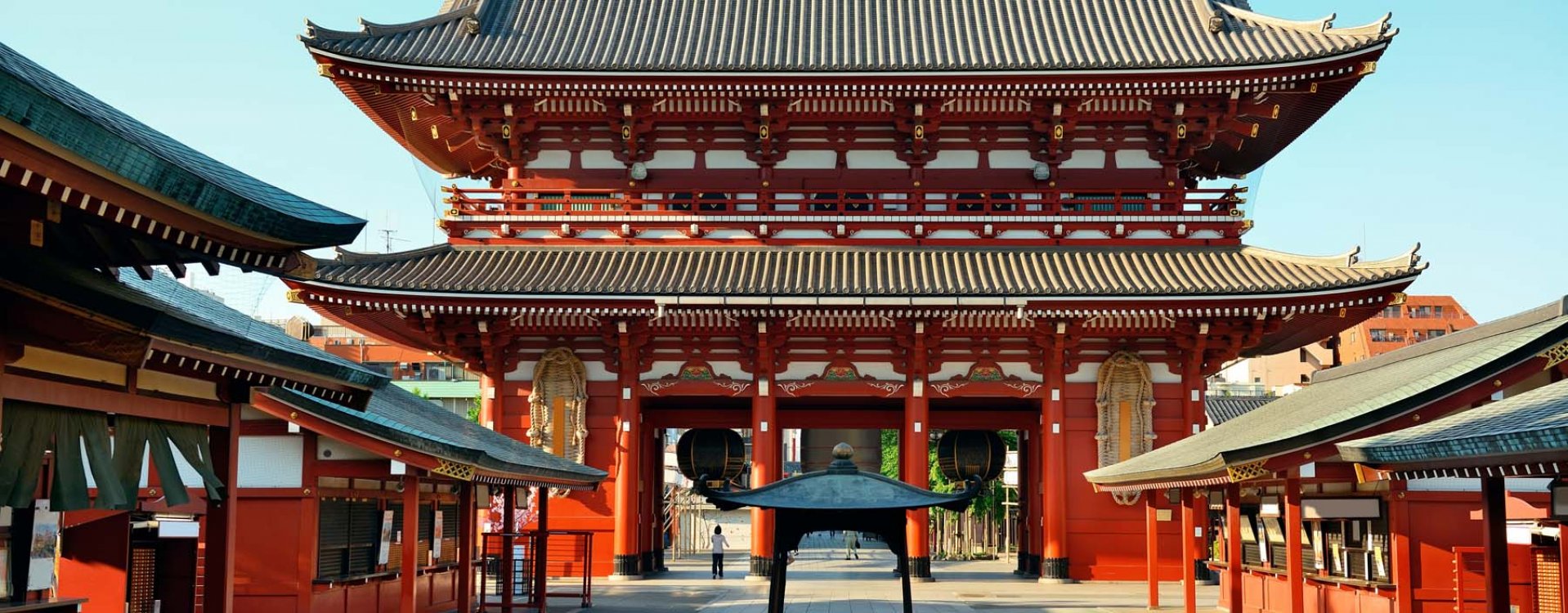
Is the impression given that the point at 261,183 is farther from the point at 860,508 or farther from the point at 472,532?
the point at 472,532

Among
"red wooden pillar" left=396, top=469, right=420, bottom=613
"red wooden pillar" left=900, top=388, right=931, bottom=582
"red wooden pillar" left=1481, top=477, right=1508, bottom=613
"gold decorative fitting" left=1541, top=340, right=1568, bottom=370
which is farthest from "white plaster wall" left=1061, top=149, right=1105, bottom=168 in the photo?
"red wooden pillar" left=1481, top=477, right=1508, bottom=613

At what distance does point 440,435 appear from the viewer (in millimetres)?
18516

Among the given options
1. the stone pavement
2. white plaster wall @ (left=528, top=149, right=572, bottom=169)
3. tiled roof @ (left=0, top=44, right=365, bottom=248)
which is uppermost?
white plaster wall @ (left=528, top=149, right=572, bottom=169)

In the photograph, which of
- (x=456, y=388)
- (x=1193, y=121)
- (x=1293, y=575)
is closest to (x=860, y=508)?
(x=1293, y=575)

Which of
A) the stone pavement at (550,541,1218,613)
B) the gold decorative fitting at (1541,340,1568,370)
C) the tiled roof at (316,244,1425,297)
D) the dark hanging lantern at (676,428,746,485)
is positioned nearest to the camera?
the gold decorative fitting at (1541,340,1568,370)

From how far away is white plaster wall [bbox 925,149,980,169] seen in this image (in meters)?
30.1

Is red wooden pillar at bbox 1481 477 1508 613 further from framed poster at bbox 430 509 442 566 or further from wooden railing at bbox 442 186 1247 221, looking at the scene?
wooden railing at bbox 442 186 1247 221

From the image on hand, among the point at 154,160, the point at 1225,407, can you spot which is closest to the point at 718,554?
the point at 154,160

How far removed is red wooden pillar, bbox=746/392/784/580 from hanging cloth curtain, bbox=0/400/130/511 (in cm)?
1834

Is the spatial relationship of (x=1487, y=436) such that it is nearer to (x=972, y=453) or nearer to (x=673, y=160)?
(x=972, y=453)

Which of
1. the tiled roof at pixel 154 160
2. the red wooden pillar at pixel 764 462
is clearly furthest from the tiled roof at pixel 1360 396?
the tiled roof at pixel 154 160

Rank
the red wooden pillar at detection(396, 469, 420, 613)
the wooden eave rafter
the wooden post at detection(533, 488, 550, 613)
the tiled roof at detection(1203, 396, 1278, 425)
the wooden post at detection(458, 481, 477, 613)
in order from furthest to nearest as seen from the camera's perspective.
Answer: the tiled roof at detection(1203, 396, 1278, 425) < the wooden post at detection(533, 488, 550, 613) < the wooden post at detection(458, 481, 477, 613) < the red wooden pillar at detection(396, 469, 420, 613) < the wooden eave rafter

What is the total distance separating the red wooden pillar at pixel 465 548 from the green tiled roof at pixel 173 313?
17.2 feet

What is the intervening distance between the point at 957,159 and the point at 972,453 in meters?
6.31
